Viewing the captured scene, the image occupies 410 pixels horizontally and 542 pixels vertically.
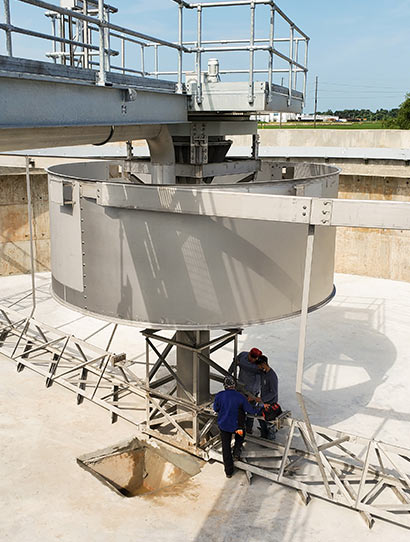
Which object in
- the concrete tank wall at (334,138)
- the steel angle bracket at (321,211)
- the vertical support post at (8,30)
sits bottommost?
the steel angle bracket at (321,211)

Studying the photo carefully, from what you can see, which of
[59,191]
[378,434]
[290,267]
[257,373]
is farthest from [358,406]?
[59,191]

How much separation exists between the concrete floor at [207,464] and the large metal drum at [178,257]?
8.39ft

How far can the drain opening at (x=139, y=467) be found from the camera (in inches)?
326

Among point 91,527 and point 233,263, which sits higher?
point 233,263

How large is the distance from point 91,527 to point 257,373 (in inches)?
132

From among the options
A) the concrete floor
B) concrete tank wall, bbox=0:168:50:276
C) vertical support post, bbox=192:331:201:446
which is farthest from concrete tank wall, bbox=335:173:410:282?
vertical support post, bbox=192:331:201:446

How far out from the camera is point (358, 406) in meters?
10.6

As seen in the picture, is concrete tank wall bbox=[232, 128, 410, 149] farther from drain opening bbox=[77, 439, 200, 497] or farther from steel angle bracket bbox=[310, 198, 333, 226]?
steel angle bracket bbox=[310, 198, 333, 226]

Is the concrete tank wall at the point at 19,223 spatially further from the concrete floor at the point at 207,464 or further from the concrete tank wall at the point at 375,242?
the concrete tank wall at the point at 375,242

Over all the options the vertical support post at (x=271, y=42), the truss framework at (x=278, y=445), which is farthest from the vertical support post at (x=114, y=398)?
the vertical support post at (x=271, y=42)

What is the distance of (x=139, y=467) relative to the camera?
28.5 ft

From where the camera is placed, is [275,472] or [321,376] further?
[321,376]

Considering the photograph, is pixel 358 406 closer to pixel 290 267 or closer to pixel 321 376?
pixel 321 376

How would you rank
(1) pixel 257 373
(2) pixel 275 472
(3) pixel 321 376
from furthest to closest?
(3) pixel 321 376 < (1) pixel 257 373 < (2) pixel 275 472
